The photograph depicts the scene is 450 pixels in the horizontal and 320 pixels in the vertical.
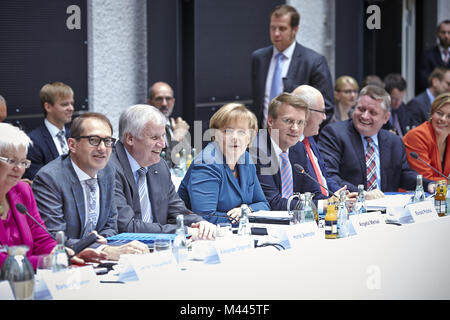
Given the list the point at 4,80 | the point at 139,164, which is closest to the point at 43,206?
the point at 139,164

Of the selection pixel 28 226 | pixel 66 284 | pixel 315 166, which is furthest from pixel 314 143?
pixel 66 284

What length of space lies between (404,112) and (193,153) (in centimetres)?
245

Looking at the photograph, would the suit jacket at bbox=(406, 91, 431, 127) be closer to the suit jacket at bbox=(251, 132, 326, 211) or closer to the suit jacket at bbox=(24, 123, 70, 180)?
the suit jacket at bbox=(251, 132, 326, 211)

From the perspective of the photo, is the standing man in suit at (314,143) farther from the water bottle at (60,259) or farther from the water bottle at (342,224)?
the water bottle at (60,259)

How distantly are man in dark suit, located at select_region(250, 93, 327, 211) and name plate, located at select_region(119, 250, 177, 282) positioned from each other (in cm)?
167

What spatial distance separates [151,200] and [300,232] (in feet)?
3.21

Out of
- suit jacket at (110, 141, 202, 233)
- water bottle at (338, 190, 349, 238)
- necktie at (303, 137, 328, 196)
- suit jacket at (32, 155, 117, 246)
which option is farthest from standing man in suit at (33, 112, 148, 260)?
necktie at (303, 137, 328, 196)

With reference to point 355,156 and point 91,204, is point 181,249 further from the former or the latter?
point 355,156

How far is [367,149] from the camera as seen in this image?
15.0ft

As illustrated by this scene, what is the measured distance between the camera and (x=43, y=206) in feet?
9.58

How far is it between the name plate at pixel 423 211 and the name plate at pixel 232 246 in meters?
0.95

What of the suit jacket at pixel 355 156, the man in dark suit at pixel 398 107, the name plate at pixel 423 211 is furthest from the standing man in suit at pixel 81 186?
the man in dark suit at pixel 398 107

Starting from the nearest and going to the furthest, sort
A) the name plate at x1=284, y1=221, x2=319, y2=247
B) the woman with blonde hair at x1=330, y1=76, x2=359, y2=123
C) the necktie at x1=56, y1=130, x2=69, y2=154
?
the name plate at x1=284, y1=221, x2=319, y2=247 → the necktie at x1=56, y1=130, x2=69, y2=154 → the woman with blonde hair at x1=330, y1=76, x2=359, y2=123

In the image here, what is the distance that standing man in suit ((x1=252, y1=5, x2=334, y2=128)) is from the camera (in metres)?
5.66
